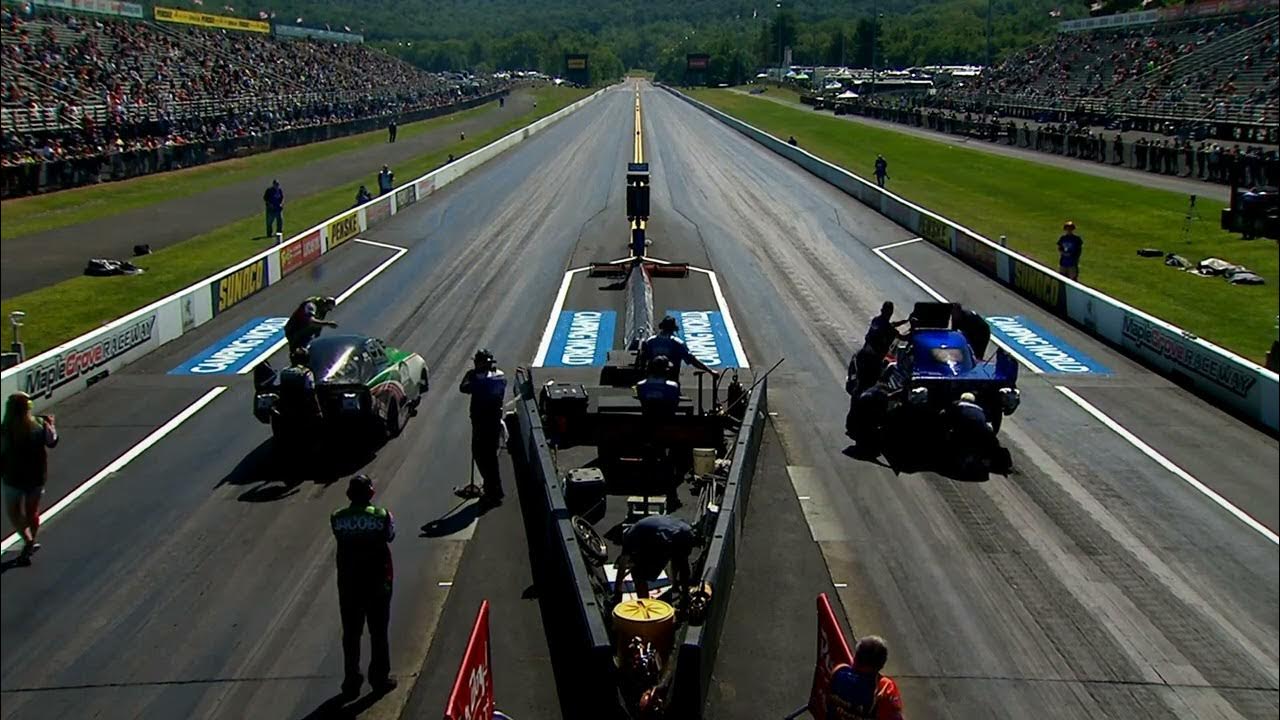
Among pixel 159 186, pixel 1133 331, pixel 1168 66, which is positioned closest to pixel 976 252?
pixel 1133 331

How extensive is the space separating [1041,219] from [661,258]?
55.9ft

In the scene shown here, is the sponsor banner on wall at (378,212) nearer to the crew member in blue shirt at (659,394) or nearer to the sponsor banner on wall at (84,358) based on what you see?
the sponsor banner on wall at (84,358)

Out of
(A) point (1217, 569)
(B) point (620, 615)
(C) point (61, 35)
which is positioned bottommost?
(A) point (1217, 569)

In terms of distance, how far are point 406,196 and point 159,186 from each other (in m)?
11.0

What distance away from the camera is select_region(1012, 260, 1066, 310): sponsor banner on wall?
30186 mm

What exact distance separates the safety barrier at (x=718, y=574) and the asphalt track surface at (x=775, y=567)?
0.48 meters

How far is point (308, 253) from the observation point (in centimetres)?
3719

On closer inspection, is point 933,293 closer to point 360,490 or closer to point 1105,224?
point 1105,224

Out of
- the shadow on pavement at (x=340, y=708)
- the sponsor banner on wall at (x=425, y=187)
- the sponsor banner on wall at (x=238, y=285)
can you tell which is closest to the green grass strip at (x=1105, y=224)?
the shadow on pavement at (x=340, y=708)

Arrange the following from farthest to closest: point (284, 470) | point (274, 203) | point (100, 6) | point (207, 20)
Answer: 1. point (207, 20)
2. point (100, 6)
3. point (274, 203)
4. point (284, 470)

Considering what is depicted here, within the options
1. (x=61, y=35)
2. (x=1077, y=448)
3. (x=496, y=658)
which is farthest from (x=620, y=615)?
(x=61, y=35)

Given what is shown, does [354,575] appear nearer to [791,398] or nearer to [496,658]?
[496,658]

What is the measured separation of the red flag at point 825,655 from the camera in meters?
9.69

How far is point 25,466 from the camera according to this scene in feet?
43.4
